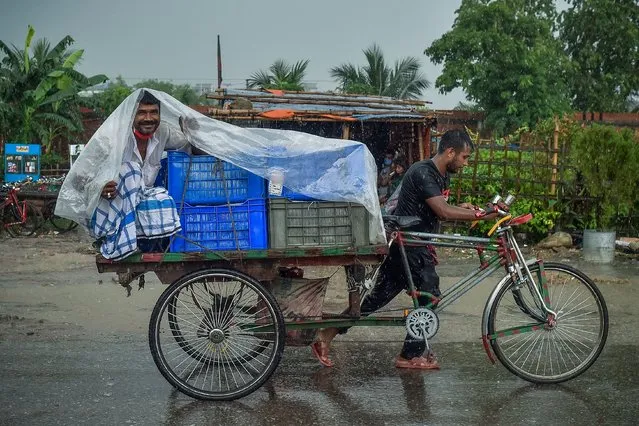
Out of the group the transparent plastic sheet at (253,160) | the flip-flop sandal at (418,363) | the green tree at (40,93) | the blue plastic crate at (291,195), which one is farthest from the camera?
the green tree at (40,93)

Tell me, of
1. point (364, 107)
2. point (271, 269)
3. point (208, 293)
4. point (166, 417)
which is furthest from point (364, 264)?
point (364, 107)

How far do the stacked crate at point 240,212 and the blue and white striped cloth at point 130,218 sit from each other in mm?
120

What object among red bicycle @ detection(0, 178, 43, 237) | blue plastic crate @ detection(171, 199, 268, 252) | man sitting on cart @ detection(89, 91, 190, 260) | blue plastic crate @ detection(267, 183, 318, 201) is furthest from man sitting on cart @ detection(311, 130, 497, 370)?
red bicycle @ detection(0, 178, 43, 237)

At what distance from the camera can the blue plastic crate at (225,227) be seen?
17.4ft

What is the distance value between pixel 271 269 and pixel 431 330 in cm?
114

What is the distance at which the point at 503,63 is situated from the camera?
29.6m

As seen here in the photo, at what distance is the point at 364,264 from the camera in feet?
17.8

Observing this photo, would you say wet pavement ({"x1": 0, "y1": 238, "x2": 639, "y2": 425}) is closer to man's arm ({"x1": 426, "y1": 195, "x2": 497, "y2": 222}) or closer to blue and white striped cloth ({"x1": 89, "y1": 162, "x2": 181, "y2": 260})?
blue and white striped cloth ({"x1": 89, "y1": 162, "x2": 181, "y2": 260})

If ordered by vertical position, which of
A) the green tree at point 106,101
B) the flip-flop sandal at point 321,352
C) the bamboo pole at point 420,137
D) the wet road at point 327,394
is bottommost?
the wet road at point 327,394

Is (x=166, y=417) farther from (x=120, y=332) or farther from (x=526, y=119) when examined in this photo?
(x=526, y=119)

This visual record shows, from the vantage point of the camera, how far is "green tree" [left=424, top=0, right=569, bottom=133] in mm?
29109

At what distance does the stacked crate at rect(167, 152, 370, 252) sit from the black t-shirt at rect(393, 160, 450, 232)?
61 centimetres

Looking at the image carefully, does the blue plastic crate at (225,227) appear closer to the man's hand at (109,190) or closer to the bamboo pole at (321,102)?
the man's hand at (109,190)

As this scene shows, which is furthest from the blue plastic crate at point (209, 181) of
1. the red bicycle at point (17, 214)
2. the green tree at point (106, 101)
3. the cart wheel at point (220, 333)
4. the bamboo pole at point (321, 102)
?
the green tree at point (106, 101)
